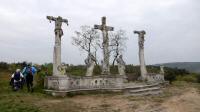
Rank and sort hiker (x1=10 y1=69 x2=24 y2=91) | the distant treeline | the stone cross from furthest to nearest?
the distant treeline → the stone cross → hiker (x1=10 y1=69 x2=24 y2=91)

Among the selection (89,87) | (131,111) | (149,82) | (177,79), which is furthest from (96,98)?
(177,79)

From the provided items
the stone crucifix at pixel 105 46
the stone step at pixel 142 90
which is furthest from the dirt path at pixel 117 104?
the stone crucifix at pixel 105 46

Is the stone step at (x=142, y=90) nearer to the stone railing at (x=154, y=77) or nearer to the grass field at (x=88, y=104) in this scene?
the grass field at (x=88, y=104)

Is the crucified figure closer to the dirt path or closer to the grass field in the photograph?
the grass field

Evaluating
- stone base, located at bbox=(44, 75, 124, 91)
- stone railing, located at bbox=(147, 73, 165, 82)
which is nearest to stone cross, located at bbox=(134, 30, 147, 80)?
stone railing, located at bbox=(147, 73, 165, 82)

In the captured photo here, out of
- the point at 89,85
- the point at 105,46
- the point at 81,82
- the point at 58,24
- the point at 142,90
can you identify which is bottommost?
the point at 142,90

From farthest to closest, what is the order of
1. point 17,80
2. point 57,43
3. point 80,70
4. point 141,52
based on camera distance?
point 80,70, point 141,52, point 17,80, point 57,43

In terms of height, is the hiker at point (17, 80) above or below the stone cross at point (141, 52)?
below

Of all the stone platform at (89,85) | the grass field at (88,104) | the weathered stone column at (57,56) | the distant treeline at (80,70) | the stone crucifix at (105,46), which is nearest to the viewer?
the grass field at (88,104)

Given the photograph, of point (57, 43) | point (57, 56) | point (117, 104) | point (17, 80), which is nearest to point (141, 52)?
point (57, 43)

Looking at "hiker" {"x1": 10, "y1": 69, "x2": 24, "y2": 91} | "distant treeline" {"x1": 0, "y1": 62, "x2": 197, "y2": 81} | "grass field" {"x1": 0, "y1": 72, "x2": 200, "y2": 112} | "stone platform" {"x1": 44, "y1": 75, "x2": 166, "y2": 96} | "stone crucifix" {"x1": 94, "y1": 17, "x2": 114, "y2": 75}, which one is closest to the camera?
"grass field" {"x1": 0, "y1": 72, "x2": 200, "y2": 112}

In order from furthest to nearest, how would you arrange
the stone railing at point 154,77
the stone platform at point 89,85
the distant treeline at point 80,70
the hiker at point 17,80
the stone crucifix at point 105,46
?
1. the distant treeline at point 80,70
2. the stone railing at point 154,77
3. the stone crucifix at point 105,46
4. the hiker at point 17,80
5. the stone platform at point 89,85

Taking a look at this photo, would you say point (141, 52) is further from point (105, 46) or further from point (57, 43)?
point (57, 43)

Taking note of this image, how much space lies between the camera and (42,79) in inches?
949
